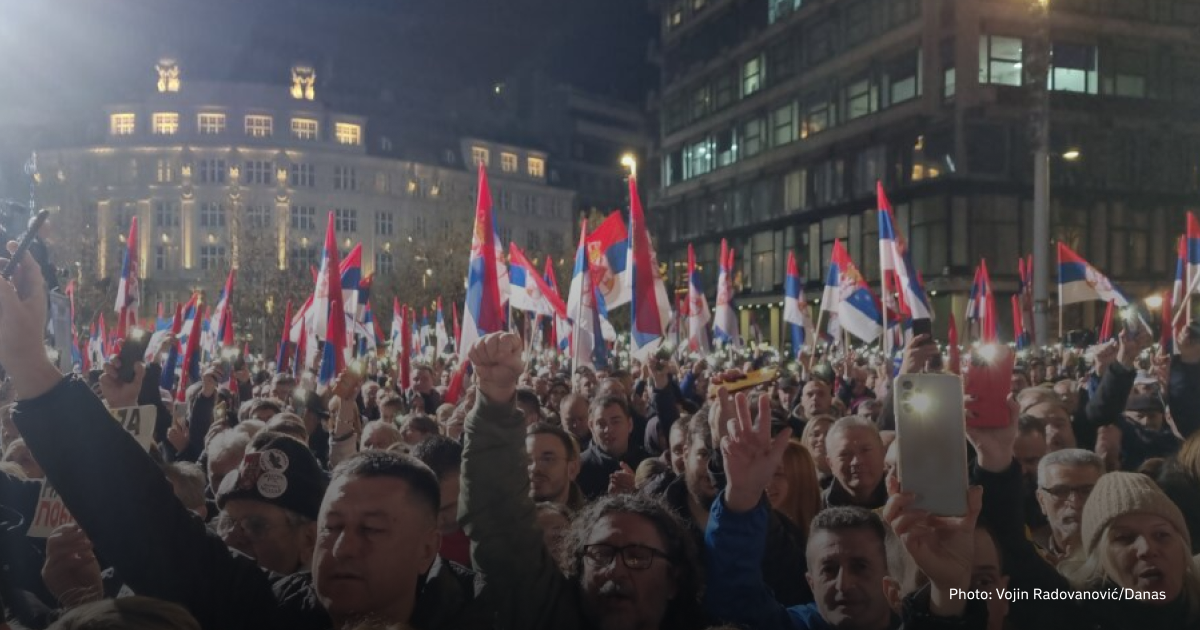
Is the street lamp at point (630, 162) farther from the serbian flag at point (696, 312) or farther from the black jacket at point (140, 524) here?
the black jacket at point (140, 524)

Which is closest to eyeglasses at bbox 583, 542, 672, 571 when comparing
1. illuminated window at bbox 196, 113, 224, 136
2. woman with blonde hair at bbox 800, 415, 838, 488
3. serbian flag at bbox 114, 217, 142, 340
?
woman with blonde hair at bbox 800, 415, 838, 488

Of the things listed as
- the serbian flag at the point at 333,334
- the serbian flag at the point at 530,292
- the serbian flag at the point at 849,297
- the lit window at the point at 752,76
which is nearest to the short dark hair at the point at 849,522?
the serbian flag at the point at 333,334

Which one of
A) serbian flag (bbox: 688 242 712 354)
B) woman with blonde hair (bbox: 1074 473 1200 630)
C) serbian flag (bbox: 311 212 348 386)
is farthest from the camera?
serbian flag (bbox: 688 242 712 354)

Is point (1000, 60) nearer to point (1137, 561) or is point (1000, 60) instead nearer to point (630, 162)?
point (630, 162)

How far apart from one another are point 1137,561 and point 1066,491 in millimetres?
1029

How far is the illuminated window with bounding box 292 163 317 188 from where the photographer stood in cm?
7281

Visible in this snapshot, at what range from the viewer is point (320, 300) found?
13.7 metres

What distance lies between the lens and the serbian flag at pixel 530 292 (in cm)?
1376

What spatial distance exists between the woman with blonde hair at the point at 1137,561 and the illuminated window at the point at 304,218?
241 feet

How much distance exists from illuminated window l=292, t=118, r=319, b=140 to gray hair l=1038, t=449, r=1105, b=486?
248ft

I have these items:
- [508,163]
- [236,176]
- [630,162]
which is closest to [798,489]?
[630,162]

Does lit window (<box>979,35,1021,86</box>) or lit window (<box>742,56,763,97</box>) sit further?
lit window (<box>742,56,763,97</box>)

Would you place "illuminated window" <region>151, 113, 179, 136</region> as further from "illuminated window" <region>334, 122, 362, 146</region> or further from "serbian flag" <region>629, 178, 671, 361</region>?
"serbian flag" <region>629, 178, 671, 361</region>

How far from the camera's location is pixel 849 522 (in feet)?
11.3
